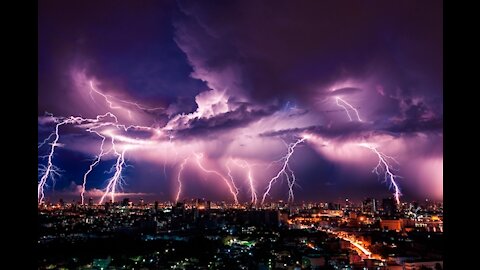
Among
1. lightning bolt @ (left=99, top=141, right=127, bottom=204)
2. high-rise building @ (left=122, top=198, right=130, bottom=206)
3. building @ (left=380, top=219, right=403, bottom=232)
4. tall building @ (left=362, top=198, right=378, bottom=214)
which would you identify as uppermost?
lightning bolt @ (left=99, top=141, right=127, bottom=204)

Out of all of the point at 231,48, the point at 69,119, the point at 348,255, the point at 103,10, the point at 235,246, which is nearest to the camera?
the point at 103,10

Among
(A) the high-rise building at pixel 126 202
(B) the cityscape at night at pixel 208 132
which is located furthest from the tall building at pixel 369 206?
(A) the high-rise building at pixel 126 202

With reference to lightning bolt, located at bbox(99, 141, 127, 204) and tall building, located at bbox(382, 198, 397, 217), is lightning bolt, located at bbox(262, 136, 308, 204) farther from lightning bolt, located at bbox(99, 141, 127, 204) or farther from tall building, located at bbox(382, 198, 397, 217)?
lightning bolt, located at bbox(99, 141, 127, 204)

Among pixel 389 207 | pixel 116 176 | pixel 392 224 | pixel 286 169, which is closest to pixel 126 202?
pixel 116 176

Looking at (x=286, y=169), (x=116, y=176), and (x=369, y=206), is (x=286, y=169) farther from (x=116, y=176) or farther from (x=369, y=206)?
(x=116, y=176)

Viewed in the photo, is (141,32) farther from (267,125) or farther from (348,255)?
(348,255)

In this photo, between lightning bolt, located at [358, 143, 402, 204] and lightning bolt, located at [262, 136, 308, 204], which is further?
lightning bolt, located at [262, 136, 308, 204]

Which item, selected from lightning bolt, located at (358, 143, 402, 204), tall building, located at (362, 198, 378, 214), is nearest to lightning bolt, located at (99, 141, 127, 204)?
lightning bolt, located at (358, 143, 402, 204)

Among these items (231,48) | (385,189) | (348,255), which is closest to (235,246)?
(348,255)

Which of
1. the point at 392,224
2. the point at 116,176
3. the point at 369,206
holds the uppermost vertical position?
the point at 116,176

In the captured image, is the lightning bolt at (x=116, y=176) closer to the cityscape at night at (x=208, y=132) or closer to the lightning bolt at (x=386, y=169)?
the cityscape at night at (x=208, y=132)
